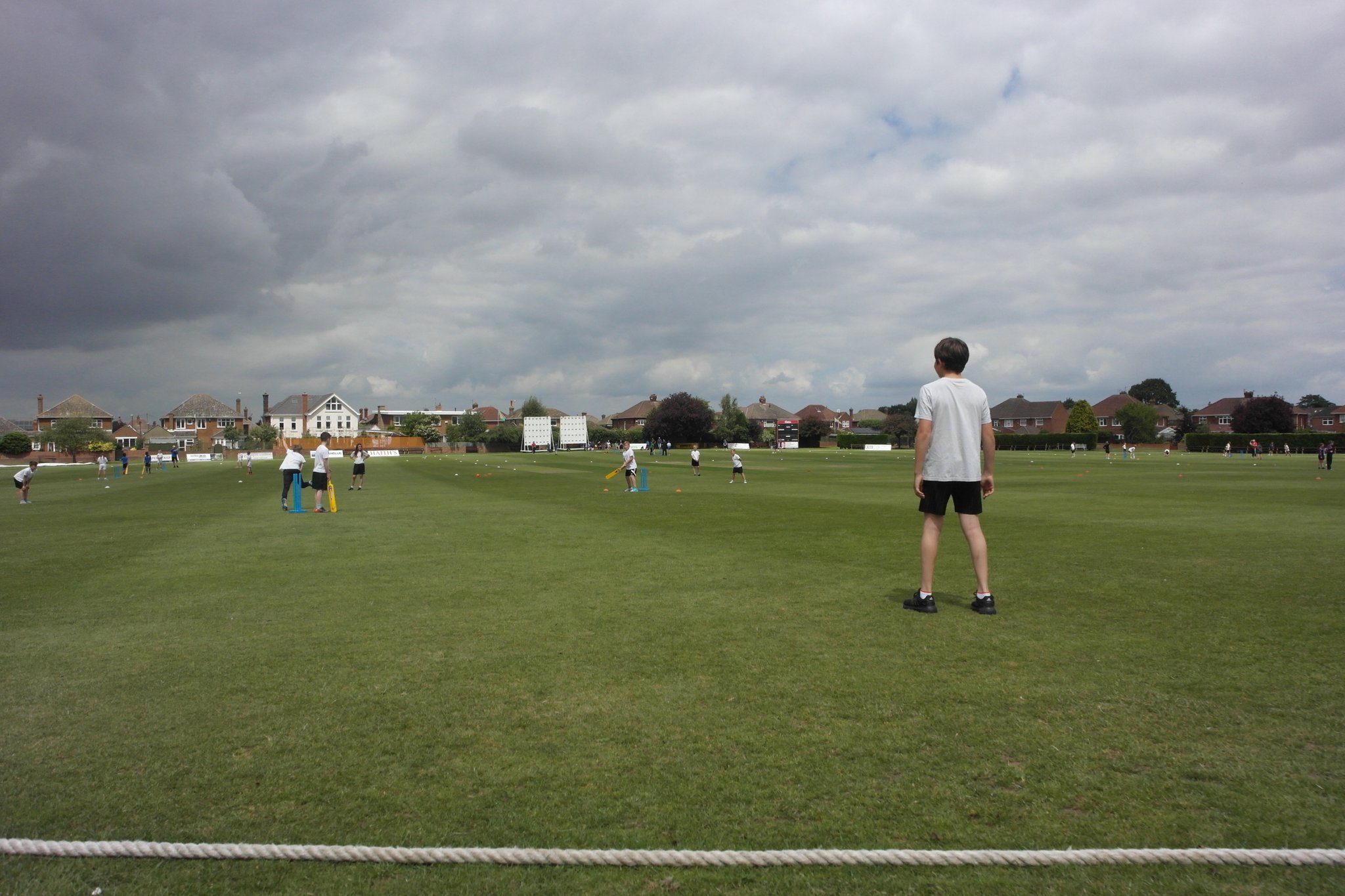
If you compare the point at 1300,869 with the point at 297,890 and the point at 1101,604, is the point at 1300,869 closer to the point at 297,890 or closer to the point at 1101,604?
the point at 297,890

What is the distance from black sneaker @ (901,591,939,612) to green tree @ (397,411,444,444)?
15449cm

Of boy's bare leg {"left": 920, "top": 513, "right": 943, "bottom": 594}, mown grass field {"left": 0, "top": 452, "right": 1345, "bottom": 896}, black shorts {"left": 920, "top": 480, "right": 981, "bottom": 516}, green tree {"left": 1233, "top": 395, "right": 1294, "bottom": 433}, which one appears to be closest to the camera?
mown grass field {"left": 0, "top": 452, "right": 1345, "bottom": 896}

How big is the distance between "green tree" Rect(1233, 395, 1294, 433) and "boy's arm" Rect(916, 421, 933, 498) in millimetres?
145687

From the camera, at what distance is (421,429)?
161 metres

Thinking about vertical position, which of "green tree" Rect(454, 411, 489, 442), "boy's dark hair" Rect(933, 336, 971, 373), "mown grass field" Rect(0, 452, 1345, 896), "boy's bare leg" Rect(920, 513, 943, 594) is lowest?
"mown grass field" Rect(0, 452, 1345, 896)

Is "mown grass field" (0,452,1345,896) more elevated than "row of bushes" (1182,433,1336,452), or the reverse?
"row of bushes" (1182,433,1336,452)

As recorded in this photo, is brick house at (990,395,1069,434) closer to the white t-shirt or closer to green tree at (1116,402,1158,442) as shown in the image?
green tree at (1116,402,1158,442)

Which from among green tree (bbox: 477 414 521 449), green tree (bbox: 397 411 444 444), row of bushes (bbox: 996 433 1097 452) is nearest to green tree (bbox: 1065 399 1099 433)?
row of bushes (bbox: 996 433 1097 452)

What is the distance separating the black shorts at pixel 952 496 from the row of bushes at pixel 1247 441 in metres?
109

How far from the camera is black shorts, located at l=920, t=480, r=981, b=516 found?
743 cm

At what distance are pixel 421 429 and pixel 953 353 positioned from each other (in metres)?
162

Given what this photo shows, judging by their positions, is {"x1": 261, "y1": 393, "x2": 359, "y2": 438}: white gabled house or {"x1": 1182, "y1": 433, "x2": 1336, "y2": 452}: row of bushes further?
{"x1": 261, "y1": 393, "x2": 359, "y2": 438}: white gabled house

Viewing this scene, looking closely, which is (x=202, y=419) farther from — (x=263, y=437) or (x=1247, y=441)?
(x=1247, y=441)

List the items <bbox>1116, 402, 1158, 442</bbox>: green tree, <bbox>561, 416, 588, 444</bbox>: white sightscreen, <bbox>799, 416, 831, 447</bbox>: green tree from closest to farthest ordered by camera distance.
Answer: <bbox>1116, 402, 1158, 442</bbox>: green tree
<bbox>561, 416, 588, 444</bbox>: white sightscreen
<bbox>799, 416, 831, 447</bbox>: green tree
